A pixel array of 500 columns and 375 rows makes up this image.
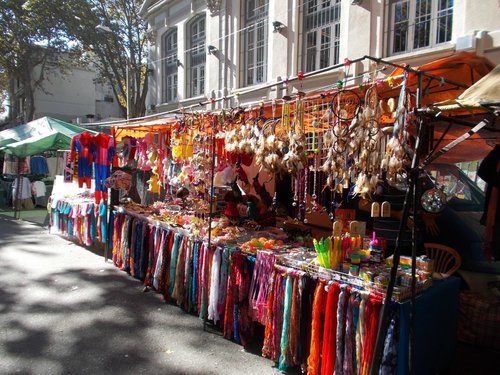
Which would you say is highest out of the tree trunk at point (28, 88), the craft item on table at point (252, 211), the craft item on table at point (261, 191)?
the tree trunk at point (28, 88)

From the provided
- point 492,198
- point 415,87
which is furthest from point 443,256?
point 415,87

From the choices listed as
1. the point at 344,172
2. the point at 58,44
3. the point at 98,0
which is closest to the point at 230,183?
the point at 344,172

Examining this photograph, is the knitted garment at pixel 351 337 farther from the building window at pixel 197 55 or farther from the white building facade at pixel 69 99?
the white building facade at pixel 69 99

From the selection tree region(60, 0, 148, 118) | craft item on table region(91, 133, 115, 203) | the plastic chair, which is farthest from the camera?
tree region(60, 0, 148, 118)

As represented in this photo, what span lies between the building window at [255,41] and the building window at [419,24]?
3.76 m

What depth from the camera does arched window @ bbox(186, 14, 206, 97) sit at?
12750mm

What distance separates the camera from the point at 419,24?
737 cm

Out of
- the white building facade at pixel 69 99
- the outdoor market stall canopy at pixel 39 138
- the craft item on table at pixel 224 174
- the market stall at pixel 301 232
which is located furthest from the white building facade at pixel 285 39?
the white building facade at pixel 69 99

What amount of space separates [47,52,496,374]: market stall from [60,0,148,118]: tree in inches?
392

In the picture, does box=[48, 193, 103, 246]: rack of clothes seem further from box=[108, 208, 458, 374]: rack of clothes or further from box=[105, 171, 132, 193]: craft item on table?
box=[108, 208, 458, 374]: rack of clothes

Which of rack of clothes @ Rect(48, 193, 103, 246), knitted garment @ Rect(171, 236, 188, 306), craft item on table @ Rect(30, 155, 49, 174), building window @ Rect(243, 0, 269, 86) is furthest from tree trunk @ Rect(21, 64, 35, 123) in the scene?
knitted garment @ Rect(171, 236, 188, 306)

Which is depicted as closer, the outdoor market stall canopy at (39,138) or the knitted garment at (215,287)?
the knitted garment at (215,287)

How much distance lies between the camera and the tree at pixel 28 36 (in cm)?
1623

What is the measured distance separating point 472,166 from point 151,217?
498 cm
